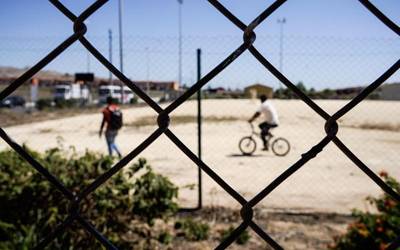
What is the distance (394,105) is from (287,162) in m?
20.6

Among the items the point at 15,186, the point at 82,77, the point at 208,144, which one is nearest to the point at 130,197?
the point at 15,186

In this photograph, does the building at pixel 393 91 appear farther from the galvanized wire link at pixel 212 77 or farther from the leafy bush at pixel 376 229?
the galvanized wire link at pixel 212 77

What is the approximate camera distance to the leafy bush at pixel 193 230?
4652 mm

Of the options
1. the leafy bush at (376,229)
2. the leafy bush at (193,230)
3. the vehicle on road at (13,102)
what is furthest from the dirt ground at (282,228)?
the vehicle on road at (13,102)

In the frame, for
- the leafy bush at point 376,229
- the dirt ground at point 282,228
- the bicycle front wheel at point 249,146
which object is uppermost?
the leafy bush at point 376,229

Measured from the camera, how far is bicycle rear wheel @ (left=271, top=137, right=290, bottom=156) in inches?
457

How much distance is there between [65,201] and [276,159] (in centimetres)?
824

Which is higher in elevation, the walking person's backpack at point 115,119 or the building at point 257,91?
the building at point 257,91

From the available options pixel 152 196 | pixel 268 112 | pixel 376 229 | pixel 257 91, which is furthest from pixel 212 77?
pixel 257 91

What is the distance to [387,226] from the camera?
3201mm

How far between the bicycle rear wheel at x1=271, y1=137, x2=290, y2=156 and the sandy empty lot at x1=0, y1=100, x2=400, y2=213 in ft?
0.65

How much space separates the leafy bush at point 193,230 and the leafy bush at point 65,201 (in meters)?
1.02

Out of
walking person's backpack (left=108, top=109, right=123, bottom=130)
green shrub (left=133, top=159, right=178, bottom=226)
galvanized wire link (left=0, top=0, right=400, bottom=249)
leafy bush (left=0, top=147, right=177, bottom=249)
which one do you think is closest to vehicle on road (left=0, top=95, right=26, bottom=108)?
walking person's backpack (left=108, top=109, right=123, bottom=130)

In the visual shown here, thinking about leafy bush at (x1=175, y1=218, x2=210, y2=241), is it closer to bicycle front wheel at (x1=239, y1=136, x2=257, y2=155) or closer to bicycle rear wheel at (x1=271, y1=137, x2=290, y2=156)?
bicycle front wheel at (x1=239, y1=136, x2=257, y2=155)
